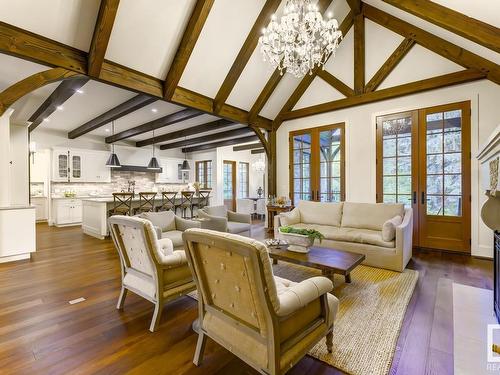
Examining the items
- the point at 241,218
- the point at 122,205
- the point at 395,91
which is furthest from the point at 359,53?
the point at 122,205

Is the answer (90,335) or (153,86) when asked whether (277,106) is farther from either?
(90,335)

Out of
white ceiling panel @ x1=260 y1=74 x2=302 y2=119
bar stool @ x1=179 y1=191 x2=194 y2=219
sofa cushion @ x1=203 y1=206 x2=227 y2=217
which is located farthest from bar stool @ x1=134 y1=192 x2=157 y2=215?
white ceiling panel @ x1=260 y1=74 x2=302 y2=119

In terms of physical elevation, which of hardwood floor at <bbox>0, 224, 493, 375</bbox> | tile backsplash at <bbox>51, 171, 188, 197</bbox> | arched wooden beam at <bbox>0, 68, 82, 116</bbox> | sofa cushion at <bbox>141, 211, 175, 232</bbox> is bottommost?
hardwood floor at <bbox>0, 224, 493, 375</bbox>

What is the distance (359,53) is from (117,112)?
5547 millimetres

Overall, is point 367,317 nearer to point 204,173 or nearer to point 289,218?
point 289,218

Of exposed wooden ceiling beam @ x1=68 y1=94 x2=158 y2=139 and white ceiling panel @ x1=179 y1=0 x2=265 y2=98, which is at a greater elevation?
white ceiling panel @ x1=179 y1=0 x2=265 y2=98

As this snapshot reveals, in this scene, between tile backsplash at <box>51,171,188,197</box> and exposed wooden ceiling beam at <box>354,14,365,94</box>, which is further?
tile backsplash at <box>51,171,188,197</box>

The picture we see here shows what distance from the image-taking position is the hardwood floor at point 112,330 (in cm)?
164

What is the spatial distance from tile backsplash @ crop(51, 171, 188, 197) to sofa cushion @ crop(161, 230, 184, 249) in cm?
609

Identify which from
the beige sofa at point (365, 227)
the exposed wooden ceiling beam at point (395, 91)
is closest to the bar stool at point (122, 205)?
the beige sofa at point (365, 227)

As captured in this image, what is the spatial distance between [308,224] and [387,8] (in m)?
4.16

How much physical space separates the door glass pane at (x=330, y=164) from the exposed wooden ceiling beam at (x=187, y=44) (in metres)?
3.45

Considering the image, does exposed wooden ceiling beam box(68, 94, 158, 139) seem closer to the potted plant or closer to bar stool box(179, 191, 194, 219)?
bar stool box(179, 191, 194, 219)

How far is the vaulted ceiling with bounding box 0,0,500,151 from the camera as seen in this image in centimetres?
294
